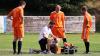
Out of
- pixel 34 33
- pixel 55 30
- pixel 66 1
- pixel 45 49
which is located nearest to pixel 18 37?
pixel 45 49

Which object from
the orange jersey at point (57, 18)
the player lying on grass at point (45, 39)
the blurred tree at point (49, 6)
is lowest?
the player lying on grass at point (45, 39)

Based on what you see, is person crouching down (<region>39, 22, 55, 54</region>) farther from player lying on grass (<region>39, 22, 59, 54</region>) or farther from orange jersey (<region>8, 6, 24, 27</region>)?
orange jersey (<region>8, 6, 24, 27</region>)

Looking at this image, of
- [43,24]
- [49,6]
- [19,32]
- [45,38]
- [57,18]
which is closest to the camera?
[19,32]

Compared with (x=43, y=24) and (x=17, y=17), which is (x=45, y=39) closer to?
(x=17, y=17)

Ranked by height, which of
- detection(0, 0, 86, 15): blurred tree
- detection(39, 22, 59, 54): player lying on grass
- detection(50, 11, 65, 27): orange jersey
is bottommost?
detection(39, 22, 59, 54): player lying on grass

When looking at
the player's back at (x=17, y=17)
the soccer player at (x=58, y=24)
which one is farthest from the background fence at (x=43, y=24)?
the player's back at (x=17, y=17)

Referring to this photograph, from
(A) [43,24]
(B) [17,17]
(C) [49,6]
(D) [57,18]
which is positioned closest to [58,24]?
(D) [57,18]

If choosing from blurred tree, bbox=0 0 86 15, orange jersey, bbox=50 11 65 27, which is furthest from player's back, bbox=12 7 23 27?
blurred tree, bbox=0 0 86 15

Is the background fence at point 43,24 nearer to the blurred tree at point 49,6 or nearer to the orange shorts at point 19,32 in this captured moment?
the blurred tree at point 49,6

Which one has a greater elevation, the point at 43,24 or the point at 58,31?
the point at 58,31

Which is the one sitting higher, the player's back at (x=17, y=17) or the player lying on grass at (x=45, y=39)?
the player's back at (x=17, y=17)

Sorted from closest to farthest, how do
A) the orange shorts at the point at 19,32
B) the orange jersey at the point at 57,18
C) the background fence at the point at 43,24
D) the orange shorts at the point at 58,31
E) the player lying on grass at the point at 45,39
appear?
1. the orange shorts at the point at 19,32
2. the player lying on grass at the point at 45,39
3. the orange jersey at the point at 57,18
4. the orange shorts at the point at 58,31
5. the background fence at the point at 43,24

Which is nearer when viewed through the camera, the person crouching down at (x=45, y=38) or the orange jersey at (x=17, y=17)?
the orange jersey at (x=17, y=17)

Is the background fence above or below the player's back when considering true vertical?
below
